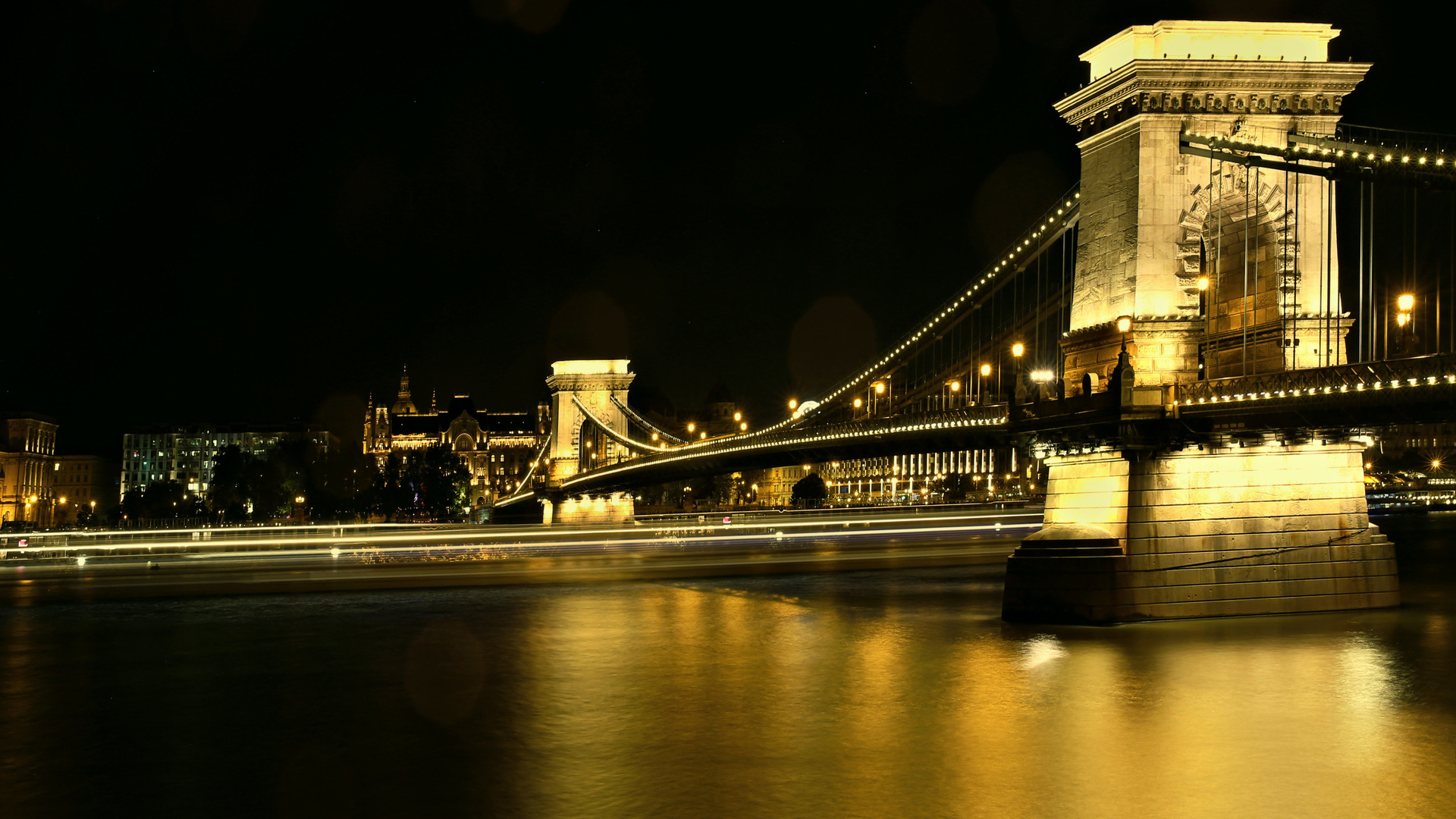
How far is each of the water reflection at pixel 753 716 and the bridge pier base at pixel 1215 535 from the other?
0.52 meters

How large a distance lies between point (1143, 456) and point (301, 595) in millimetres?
22922

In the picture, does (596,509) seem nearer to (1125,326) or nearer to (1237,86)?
(1125,326)

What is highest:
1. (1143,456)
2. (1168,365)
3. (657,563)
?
(1168,365)

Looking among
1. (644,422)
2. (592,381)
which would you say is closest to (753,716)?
(644,422)

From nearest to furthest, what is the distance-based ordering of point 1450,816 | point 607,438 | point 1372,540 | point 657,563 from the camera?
point 1450,816 < point 1372,540 < point 657,563 < point 607,438

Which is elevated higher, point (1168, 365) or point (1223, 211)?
point (1223, 211)

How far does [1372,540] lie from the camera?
23.5 metres

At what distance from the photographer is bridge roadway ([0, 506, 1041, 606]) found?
3859cm

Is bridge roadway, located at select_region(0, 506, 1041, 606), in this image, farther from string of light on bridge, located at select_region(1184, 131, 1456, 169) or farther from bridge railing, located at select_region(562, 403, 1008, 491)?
string of light on bridge, located at select_region(1184, 131, 1456, 169)

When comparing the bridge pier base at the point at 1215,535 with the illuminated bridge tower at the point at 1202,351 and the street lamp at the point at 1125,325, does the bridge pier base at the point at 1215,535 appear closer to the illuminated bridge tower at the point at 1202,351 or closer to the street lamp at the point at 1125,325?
the illuminated bridge tower at the point at 1202,351

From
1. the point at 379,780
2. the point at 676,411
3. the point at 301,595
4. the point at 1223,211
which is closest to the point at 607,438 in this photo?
the point at 676,411

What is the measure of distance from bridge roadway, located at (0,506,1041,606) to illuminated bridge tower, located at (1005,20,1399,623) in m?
21.3

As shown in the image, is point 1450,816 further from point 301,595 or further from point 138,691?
point 301,595

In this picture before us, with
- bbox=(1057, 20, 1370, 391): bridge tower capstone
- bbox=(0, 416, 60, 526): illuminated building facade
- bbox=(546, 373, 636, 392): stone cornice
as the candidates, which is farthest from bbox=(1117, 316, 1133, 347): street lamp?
bbox=(0, 416, 60, 526): illuminated building facade
